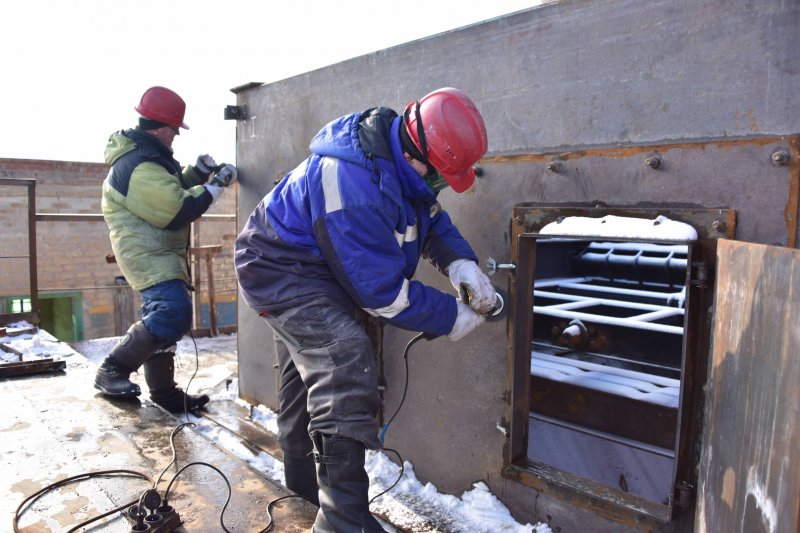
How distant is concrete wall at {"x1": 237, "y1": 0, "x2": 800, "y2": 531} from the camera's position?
6.83 feet

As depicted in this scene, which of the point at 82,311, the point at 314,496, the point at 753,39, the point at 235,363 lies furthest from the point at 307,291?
the point at 82,311

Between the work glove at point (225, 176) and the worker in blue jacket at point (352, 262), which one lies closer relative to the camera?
the worker in blue jacket at point (352, 262)

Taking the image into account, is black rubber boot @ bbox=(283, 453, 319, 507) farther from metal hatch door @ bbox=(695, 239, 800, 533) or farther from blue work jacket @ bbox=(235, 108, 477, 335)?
metal hatch door @ bbox=(695, 239, 800, 533)

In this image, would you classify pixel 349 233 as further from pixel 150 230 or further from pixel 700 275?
pixel 150 230

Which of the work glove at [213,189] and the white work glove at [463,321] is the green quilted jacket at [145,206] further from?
the white work glove at [463,321]

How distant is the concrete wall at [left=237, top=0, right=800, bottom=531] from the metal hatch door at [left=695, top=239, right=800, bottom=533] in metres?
0.46

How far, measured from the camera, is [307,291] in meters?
2.31

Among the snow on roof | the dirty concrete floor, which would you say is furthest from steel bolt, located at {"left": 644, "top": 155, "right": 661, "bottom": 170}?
the dirty concrete floor

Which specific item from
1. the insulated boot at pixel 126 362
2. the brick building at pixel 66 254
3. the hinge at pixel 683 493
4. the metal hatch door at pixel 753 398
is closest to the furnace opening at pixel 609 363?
the hinge at pixel 683 493

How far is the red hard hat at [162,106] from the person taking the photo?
13.5ft

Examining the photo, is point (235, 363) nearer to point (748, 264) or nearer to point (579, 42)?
point (579, 42)

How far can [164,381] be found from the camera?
4.23 m

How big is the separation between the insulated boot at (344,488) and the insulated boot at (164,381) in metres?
2.40

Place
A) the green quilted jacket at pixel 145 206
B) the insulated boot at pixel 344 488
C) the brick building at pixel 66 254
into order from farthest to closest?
the brick building at pixel 66 254
the green quilted jacket at pixel 145 206
the insulated boot at pixel 344 488
